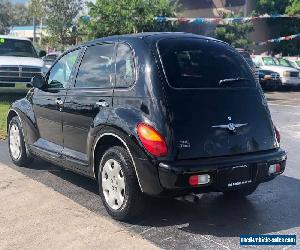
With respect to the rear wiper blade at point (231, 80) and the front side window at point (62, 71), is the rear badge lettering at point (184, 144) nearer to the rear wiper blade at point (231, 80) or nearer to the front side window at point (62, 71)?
the rear wiper blade at point (231, 80)

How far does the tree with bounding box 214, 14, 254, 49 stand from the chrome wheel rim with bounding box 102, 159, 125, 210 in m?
24.4

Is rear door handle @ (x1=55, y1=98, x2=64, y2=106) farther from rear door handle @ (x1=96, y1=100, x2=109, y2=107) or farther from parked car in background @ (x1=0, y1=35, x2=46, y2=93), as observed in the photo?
parked car in background @ (x1=0, y1=35, x2=46, y2=93)

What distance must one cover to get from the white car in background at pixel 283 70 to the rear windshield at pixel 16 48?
481 inches

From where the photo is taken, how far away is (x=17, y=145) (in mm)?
6867

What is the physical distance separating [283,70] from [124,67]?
63.9 feet

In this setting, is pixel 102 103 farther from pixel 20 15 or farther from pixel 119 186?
pixel 20 15

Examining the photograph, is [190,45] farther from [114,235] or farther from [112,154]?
[114,235]

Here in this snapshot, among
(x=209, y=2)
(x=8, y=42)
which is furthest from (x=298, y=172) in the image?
(x=209, y=2)

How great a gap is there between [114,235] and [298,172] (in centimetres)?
335

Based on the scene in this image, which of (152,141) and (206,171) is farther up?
(152,141)

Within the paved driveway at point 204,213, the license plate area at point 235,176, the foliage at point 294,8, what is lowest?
the paved driveway at point 204,213

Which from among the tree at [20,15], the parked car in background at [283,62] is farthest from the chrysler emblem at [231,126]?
the tree at [20,15]

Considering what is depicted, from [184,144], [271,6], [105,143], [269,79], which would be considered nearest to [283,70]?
[269,79]

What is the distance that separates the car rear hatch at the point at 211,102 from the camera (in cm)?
440
